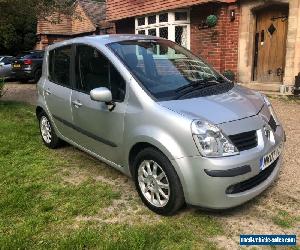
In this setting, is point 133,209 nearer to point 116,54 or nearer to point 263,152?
point 263,152

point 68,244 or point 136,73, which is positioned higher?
point 136,73

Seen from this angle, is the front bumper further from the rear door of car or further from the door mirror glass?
the rear door of car

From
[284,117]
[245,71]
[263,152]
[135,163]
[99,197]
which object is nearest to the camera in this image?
[263,152]

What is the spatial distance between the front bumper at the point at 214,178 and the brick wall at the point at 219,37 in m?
9.43

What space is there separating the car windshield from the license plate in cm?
105

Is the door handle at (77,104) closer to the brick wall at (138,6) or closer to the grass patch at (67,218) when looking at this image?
the grass patch at (67,218)

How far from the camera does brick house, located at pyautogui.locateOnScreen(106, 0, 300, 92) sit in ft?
35.2

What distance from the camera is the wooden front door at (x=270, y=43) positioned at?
37.0 ft

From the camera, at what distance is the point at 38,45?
32500 millimetres

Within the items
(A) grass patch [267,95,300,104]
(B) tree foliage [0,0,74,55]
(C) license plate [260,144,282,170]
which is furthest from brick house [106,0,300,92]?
(C) license plate [260,144,282,170]

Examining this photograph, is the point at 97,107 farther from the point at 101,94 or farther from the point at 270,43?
the point at 270,43

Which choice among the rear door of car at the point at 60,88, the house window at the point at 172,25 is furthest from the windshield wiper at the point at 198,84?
the house window at the point at 172,25

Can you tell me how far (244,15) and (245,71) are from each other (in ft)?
6.05

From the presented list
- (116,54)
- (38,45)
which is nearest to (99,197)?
(116,54)
